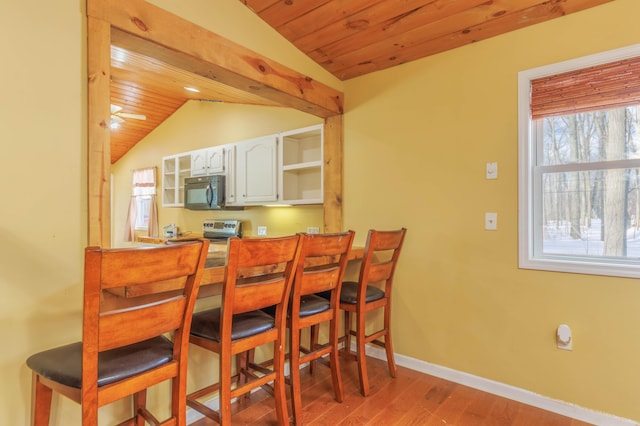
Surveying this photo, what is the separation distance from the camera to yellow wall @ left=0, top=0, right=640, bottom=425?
4.67 feet

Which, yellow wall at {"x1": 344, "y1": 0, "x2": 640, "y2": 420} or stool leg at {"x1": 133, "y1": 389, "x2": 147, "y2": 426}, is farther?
yellow wall at {"x1": 344, "y1": 0, "x2": 640, "y2": 420}

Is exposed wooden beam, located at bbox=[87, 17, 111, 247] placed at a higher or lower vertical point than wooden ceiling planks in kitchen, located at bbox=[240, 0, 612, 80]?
lower

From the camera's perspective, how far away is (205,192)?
417 centimetres

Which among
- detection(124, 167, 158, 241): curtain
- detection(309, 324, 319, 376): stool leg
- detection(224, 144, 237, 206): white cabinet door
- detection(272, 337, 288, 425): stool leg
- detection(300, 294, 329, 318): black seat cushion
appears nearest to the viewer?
detection(272, 337, 288, 425): stool leg

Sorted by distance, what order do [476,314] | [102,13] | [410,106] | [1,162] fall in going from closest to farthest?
[1,162]
[102,13]
[476,314]
[410,106]

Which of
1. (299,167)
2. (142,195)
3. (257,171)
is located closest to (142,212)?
(142,195)

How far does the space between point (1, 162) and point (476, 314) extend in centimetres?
273

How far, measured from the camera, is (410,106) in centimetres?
267

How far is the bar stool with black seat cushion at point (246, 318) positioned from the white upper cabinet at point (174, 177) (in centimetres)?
347

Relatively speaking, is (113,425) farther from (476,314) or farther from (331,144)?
(331,144)

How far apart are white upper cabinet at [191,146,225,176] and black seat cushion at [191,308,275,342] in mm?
2715

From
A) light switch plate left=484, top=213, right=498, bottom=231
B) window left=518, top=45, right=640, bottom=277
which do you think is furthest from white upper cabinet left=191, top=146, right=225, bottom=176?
window left=518, top=45, right=640, bottom=277

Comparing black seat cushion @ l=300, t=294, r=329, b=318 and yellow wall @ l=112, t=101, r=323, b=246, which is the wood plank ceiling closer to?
yellow wall @ l=112, t=101, r=323, b=246

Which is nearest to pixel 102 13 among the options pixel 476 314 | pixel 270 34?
pixel 270 34
